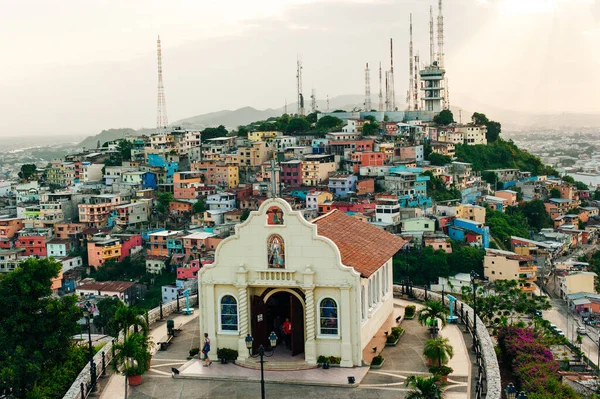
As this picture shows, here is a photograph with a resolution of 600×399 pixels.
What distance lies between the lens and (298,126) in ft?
270

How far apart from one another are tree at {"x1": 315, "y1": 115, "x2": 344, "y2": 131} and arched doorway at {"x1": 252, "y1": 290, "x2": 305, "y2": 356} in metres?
62.1

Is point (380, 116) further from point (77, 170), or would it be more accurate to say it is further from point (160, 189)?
point (77, 170)

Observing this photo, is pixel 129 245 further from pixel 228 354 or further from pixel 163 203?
pixel 228 354

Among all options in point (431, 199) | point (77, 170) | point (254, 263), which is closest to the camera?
point (254, 263)

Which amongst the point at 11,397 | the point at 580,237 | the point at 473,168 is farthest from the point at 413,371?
the point at 473,168

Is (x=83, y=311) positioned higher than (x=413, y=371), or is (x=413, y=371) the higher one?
(x=83, y=311)

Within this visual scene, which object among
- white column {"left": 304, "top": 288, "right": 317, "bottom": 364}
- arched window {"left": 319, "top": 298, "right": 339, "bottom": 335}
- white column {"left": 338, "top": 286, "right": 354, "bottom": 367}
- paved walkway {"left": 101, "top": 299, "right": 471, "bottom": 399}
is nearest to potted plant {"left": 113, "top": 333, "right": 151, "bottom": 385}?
paved walkway {"left": 101, "top": 299, "right": 471, "bottom": 399}

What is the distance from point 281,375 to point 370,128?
61.0 m

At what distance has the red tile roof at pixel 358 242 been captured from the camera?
795 inches

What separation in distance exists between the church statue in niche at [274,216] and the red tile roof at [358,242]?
154 cm

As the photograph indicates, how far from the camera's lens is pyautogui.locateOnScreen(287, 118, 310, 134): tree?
3233 inches

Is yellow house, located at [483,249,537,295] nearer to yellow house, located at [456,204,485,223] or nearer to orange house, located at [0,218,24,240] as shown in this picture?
yellow house, located at [456,204,485,223]

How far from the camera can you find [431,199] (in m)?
64.0

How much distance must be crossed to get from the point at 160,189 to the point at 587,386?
52.8m
